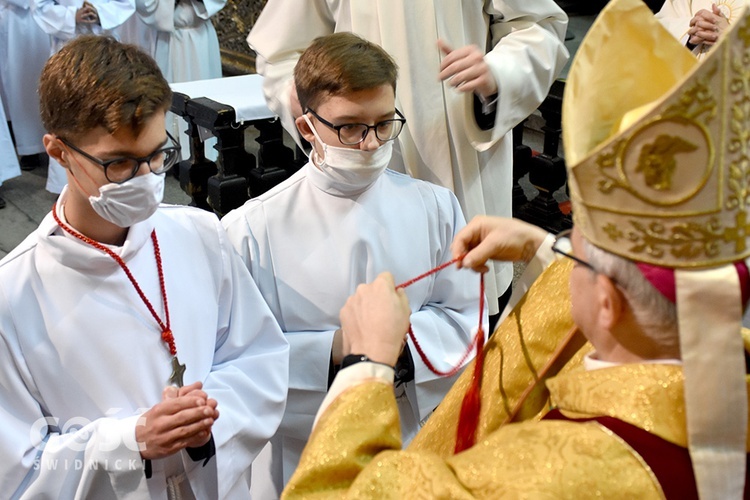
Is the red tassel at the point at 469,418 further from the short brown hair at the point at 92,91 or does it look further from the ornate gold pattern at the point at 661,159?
the short brown hair at the point at 92,91

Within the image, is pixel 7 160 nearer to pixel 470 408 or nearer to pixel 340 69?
pixel 340 69

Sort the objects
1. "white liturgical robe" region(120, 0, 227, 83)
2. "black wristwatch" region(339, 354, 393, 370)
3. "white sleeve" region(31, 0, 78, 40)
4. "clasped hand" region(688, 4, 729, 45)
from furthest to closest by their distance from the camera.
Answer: "white liturgical robe" region(120, 0, 227, 83)
"white sleeve" region(31, 0, 78, 40)
"clasped hand" region(688, 4, 729, 45)
"black wristwatch" region(339, 354, 393, 370)

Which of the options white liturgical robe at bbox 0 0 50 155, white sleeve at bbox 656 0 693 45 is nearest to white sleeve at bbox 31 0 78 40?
white liturgical robe at bbox 0 0 50 155

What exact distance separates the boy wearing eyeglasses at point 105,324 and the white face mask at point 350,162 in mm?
497

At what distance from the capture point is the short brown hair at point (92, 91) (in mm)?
1945

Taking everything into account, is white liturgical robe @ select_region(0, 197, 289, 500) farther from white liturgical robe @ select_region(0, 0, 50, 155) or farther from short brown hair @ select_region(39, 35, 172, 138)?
white liturgical robe @ select_region(0, 0, 50, 155)

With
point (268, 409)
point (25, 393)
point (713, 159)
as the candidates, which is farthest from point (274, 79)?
point (713, 159)

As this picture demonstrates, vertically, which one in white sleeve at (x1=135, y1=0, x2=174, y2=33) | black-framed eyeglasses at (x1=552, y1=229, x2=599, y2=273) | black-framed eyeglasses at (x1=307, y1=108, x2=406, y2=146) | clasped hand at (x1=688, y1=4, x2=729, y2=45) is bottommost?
white sleeve at (x1=135, y1=0, x2=174, y2=33)

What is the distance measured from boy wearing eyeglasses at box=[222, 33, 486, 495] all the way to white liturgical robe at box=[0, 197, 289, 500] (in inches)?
8.8

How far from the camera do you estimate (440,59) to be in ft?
9.93

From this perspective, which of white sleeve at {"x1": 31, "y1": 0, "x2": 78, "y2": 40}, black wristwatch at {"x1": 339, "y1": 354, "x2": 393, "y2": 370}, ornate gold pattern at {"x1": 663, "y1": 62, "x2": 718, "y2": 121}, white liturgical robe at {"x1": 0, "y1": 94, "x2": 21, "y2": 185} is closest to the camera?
ornate gold pattern at {"x1": 663, "y1": 62, "x2": 718, "y2": 121}

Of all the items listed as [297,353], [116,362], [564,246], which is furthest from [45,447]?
[564,246]

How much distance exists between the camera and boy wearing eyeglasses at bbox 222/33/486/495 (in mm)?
2430

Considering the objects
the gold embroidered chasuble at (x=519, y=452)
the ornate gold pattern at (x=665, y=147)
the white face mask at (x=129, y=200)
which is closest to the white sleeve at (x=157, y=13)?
the white face mask at (x=129, y=200)
